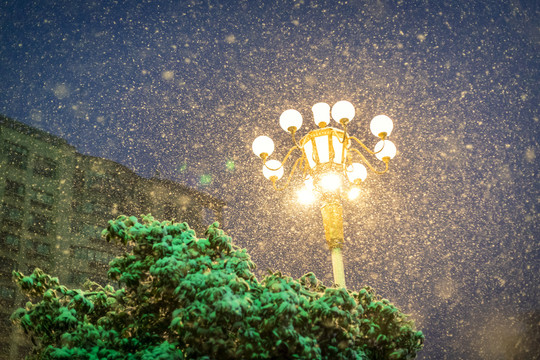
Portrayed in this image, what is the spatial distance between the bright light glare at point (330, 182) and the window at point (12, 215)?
3627 cm

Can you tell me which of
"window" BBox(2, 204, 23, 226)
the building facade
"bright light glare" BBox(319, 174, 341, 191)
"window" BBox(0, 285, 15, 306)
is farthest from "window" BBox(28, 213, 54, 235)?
"bright light glare" BBox(319, 174, 341, 191)

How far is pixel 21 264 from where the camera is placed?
35.5m

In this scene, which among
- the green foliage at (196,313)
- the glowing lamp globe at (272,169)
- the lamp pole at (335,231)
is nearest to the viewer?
the green foliage at (196,313)

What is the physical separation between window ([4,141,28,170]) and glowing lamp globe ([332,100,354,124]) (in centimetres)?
3752

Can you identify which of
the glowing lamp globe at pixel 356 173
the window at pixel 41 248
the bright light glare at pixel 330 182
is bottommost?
the bright light glare at pixel 330 182

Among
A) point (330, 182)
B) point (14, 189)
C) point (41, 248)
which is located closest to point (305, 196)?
point (330, 182)

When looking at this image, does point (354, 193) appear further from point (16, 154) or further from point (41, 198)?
point (16, 154)

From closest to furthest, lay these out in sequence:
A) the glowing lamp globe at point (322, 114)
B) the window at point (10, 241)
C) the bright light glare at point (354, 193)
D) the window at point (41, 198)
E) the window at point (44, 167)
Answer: the glowing lamp globe at point (322, 114), the bright light glare at point (354, 193), the window at point (10, 241), the window at point (41, 198), the window at point (44, 167)

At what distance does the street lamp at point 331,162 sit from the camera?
6.52 meters

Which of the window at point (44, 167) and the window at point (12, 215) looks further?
the window at point (44, 167)

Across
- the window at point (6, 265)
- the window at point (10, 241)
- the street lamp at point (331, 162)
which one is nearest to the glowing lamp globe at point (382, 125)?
the street lamp at point (331, 162)

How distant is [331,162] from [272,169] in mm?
1385

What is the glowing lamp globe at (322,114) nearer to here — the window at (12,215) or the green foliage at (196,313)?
the green foliage at (196,313)

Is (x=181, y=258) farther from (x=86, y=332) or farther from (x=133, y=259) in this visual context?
(x=86, y=332)
